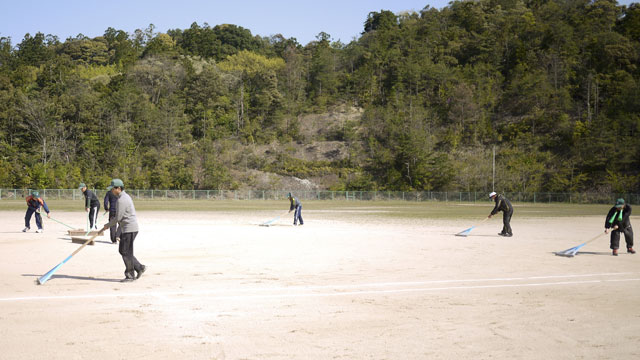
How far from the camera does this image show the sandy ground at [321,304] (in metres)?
7.18

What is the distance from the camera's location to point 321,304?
32.1 ft

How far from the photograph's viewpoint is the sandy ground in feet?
23.6

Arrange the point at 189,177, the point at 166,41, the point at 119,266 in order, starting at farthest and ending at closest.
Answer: the point at 166,41 → the point at 189,177 → the point at 119,266

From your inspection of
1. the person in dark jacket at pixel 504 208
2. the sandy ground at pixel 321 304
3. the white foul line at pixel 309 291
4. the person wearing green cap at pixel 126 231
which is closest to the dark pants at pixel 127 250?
the person wearing green cap at pixel 126 231

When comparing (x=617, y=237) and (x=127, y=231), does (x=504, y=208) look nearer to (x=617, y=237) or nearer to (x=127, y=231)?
(x=617, y=237)

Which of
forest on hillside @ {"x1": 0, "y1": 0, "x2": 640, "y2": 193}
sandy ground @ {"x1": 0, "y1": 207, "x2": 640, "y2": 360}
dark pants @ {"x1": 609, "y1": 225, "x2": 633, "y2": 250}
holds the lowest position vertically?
sandy ground @ {"x1": 0, "y1": 207, "x2": 640, "y2": 360}

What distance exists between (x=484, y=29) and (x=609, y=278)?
151 metres

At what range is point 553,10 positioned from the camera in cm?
14588

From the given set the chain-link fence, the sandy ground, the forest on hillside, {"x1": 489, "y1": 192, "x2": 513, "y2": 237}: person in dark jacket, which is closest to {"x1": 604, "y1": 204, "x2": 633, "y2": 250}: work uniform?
the sandy ground

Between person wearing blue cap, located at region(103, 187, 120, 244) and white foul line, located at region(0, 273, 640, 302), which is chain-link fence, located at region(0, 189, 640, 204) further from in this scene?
white foul line, located at region(0, 273, 640, 302)

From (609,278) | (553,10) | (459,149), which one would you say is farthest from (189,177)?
(553,10)

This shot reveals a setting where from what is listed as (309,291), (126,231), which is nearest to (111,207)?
(126,231)

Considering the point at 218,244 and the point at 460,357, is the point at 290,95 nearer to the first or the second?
the point at 218,244

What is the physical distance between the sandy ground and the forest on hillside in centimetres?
7731
